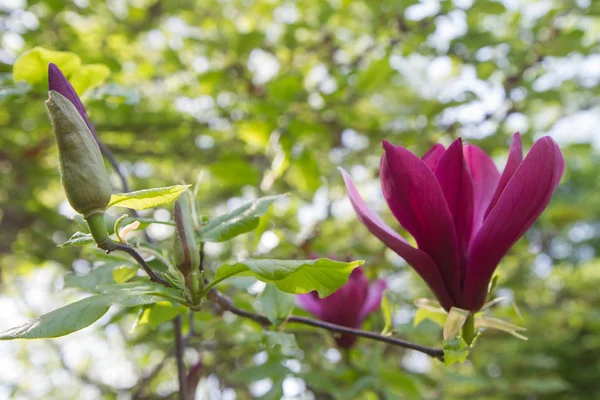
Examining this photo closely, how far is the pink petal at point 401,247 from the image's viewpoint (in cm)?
50

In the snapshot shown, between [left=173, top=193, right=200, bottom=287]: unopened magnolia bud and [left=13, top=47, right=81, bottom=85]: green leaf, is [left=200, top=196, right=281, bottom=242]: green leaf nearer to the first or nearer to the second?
[left=173, top=193, right=200, bottom=287]: unopened magnolia bud

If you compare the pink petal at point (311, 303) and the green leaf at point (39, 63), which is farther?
the pink petal at point (311, 303)

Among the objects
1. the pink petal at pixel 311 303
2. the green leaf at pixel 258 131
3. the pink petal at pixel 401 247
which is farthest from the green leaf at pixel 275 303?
the green leaf at pixel 258 131

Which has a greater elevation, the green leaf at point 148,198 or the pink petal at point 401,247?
the green leaf at point 148,198

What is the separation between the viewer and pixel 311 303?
2.74 feet

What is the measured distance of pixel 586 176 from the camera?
A: 9039 millimetres

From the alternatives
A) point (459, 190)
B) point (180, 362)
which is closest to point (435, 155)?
point (459, 190)

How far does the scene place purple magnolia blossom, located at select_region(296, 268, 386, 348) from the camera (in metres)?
0.82

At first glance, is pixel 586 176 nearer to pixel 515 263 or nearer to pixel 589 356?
pixel 589 356

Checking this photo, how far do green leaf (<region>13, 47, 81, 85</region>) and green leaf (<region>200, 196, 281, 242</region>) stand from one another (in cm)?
31

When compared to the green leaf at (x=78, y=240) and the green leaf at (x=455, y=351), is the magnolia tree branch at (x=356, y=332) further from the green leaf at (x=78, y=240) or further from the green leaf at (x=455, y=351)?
the green leaf at (x=78, y=240)

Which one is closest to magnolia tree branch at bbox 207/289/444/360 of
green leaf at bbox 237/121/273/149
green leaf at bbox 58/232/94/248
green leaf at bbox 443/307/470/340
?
green leaf at bbox 443/307/470/340

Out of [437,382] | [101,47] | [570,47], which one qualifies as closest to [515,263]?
[437,382]

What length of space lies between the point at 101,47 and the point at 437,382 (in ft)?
4.65
